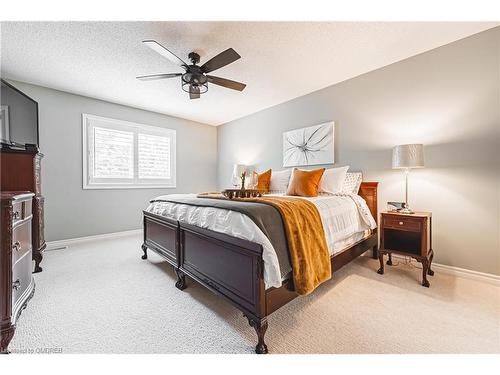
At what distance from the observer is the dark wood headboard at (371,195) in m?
2.74

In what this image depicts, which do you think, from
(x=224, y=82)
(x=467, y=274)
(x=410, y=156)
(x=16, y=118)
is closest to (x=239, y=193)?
(x=224, y=82)

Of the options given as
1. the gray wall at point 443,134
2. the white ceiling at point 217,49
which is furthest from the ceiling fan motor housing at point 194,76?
the gray wall at point 443,134

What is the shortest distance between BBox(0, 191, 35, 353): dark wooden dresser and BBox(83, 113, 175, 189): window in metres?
2.49

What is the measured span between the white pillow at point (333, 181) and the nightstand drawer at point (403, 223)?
64 centimetres

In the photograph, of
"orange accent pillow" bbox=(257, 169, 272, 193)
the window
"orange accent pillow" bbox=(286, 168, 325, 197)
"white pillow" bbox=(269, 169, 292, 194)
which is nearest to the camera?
"orange accent pillow" bbox=(286, 168, 325, 197)

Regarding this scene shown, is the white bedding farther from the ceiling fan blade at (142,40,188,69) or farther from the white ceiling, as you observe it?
the white ceiling

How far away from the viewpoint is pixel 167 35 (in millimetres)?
2088

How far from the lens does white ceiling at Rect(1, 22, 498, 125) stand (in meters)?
1.97

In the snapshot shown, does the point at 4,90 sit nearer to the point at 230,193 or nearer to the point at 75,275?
the point at 75,275

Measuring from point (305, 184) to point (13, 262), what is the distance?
8.54 ft

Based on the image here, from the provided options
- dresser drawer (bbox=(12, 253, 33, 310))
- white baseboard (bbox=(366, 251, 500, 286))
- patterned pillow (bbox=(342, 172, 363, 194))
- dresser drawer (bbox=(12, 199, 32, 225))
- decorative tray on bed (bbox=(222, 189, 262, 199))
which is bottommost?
white baseboard (bbox=(366, 251, 500, 286))

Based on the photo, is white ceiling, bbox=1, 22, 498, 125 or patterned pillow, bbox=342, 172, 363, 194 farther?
patterned pillow, bbox=342, 172, 363, 194

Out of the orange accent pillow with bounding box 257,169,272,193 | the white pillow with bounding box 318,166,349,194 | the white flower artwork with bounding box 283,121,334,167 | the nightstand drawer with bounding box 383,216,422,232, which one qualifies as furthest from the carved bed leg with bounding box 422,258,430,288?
the orange accent pillow with bounding box 257,169,272,193
